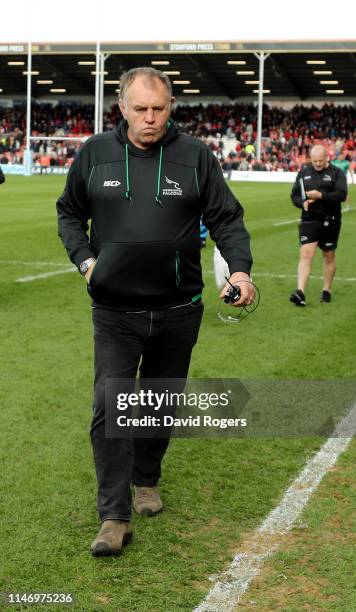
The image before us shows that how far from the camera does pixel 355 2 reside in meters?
49.0

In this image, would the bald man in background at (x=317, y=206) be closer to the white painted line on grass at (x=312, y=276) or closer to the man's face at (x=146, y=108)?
Result: the white painted line on grass at (x=312, y=276)

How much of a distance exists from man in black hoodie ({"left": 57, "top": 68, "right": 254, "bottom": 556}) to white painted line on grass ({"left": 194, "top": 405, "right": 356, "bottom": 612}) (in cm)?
53

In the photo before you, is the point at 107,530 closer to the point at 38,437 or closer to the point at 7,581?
the point at 7,581

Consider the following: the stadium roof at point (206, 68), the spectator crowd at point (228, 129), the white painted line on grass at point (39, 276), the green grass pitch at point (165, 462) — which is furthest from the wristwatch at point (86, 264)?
the stadium roof at point (206, 68)

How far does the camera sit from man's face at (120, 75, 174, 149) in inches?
156

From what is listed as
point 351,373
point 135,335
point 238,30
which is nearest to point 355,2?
point 238,30

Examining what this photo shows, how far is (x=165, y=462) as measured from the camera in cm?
545

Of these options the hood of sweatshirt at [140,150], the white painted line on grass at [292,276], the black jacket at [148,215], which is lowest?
the white painted line on grass at [292,276]

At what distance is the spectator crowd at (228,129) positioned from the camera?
5325 cm

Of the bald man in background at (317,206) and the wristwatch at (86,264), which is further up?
the wristwatch at (86,264)

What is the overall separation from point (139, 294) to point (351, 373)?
3.74 meters

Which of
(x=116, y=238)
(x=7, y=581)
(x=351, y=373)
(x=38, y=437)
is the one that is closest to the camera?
(x=7, y=581)

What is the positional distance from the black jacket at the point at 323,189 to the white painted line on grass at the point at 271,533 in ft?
17.1

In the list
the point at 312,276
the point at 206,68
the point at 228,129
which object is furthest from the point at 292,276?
the point at 228,129
